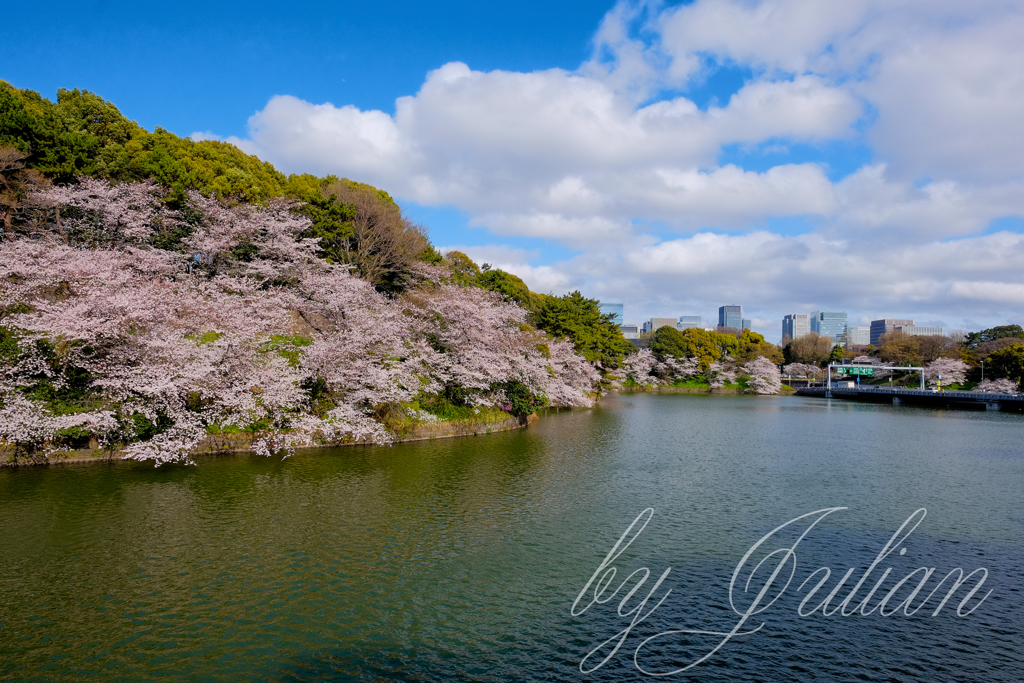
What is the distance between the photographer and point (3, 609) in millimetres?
10383

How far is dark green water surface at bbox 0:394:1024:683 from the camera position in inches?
362

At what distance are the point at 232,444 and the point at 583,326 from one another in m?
42.0

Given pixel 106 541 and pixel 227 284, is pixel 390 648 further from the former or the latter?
pixel 227 284

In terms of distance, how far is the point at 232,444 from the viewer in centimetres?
2481

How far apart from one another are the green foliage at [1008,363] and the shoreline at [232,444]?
7940cm

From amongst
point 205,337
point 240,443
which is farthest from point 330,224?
point 240,443

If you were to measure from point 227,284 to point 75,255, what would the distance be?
6610mm

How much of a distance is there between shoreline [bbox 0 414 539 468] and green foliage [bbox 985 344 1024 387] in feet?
261

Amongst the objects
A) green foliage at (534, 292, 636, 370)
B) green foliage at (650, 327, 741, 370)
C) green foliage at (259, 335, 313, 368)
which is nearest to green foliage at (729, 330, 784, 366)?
green foliage at (650, 327, 741, 370)

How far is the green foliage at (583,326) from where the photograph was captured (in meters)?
58.0

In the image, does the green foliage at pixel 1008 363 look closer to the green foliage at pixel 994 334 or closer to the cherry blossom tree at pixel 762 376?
the green foliage at pixel 994 334

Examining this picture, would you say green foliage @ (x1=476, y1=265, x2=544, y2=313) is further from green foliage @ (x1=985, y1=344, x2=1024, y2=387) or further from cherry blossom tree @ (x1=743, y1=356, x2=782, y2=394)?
green foliage @ (x1=985, y1=344, x2=1024, y2=387)

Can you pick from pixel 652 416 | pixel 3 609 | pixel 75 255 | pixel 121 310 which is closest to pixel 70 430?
pixel 121 310

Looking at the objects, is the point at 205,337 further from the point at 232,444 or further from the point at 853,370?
the point at 853,370
